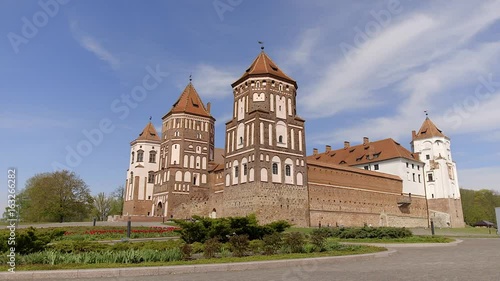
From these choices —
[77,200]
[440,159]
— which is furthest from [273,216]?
[440,159]

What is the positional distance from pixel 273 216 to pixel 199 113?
24124 millimetres

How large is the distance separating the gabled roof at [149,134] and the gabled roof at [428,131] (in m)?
47.7

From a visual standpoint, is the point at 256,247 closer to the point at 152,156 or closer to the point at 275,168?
the point at 275,168

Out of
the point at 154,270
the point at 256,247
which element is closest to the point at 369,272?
the point at 256,247

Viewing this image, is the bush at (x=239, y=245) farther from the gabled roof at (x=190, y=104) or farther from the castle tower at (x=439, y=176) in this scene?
the castle tower at (x=439, y=176)

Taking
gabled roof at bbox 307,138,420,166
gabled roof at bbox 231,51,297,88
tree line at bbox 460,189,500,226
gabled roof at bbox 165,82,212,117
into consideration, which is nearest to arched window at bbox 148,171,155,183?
gabled roof at bbox 165,82,212,117

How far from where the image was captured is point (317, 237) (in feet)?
43.7

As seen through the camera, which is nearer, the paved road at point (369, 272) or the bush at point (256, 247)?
the paved road at point (369, 272)

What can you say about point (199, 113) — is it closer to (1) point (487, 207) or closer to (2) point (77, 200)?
(2) point (77, 200)

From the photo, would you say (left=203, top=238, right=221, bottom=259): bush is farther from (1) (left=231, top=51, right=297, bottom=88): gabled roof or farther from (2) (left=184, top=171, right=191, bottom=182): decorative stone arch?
(2) (left=184, top=171, right=191, bottom=182): decorative stone arch

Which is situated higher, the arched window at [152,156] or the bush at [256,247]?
the arched window at [152,156]

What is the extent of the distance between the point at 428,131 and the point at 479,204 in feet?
106

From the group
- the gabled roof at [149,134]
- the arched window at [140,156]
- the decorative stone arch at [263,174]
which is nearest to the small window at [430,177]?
the decorative stone arch at [263,174]

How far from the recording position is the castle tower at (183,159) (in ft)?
169
